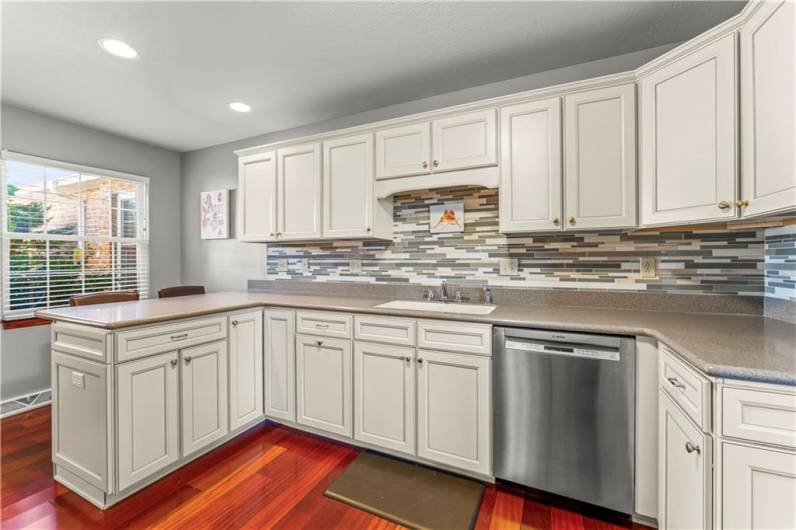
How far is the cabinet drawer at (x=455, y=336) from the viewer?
5.94 feet

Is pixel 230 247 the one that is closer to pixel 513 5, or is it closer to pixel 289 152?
pixel 289 152

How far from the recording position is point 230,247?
3.60 metres

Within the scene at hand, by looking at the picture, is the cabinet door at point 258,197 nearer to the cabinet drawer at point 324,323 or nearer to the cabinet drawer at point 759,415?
the cabinet drawer at point 324,323

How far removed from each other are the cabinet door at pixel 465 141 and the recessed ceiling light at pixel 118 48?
1.81 m

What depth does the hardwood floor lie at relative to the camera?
161cm

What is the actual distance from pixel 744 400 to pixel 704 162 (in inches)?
41.0

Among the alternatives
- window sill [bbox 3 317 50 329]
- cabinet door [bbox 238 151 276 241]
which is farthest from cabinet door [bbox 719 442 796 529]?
window sill [bbox 3 317 50 329]

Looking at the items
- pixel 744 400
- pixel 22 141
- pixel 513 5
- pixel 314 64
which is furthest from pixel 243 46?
pixel 744 400

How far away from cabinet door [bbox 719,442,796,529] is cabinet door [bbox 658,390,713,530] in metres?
0.05

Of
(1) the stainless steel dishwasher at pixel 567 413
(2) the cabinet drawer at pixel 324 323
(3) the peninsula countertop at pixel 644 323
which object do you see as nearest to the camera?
(3) the peninsula countertop at pixel 644 323

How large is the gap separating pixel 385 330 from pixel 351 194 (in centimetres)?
105

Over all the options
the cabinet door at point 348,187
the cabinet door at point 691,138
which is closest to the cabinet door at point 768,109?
the cabinet door at point 691,138

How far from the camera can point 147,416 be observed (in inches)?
70.9

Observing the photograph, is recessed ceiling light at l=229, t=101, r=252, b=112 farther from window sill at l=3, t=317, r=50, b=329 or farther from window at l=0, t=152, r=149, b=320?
window sill at l=3, t=317, r=50, b=329
